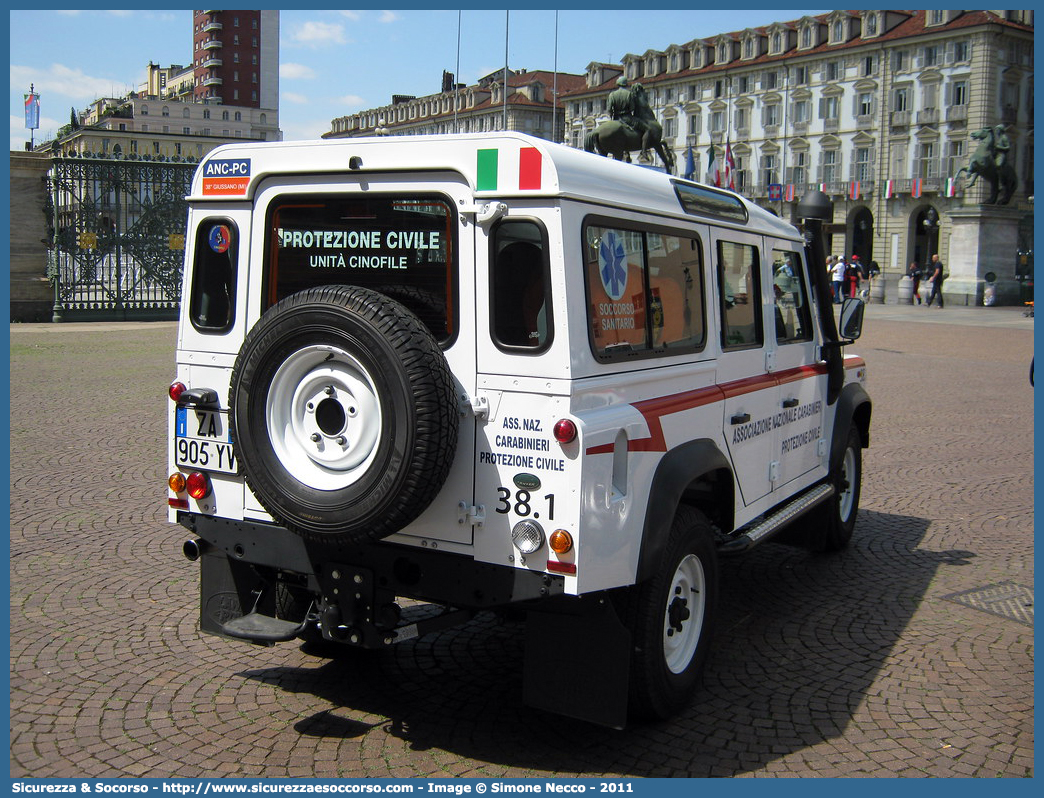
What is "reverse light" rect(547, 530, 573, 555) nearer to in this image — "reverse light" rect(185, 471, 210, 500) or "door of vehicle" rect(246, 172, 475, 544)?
"door of vehicle" rect(246, 172, 475, 544)

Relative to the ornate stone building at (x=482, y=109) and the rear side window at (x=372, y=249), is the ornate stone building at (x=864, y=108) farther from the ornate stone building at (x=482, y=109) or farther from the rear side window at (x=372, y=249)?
the rear side window at (x=372, y=249)

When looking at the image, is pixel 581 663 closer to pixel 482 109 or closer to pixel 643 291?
pixel 643 291

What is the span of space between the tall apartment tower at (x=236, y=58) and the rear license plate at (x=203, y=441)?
130 meters

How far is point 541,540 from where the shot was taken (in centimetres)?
379

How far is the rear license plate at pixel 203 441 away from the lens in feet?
14.6

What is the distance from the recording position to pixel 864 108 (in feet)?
246

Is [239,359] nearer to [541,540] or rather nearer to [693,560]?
[541,540]

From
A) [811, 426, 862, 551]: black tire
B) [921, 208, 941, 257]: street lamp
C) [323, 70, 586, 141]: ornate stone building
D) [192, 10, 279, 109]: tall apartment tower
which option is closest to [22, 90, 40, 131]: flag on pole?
[323, 70, 586, 141]: ornate stone building

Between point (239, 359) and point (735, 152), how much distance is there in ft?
272

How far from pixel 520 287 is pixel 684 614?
5.34 feet

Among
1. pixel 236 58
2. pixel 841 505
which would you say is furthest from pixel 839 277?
pixel 236 58

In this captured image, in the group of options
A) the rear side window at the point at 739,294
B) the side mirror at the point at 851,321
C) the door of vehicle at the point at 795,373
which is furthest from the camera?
the side mirror at the point at 851,321

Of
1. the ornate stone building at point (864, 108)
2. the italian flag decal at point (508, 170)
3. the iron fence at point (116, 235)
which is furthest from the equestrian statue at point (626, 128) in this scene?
the ornate stone building at point (864, 108)

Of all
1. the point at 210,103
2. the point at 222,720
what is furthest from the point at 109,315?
the point at 210,103
